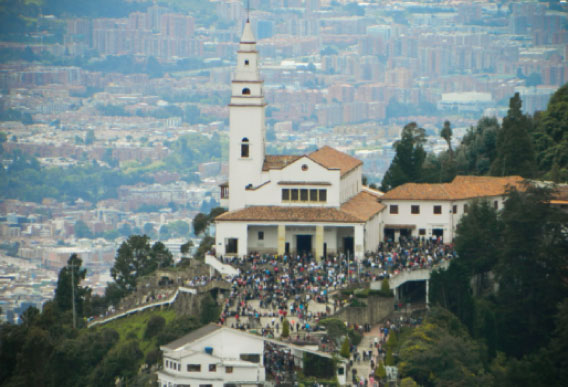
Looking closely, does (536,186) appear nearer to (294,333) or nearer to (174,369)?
(294,333)

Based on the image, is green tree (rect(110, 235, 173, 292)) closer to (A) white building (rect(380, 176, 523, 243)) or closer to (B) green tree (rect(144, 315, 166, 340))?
(A) white building (rect(380, 176, 523, 243))

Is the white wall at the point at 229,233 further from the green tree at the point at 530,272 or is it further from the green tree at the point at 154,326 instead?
the green tree at the point at 530,272

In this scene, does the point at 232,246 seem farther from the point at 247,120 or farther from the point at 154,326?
the point at 247,120

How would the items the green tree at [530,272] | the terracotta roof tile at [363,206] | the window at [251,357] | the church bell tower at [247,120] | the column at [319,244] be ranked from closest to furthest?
the window at [251,357] → the green tree at [530,272] → the column at [319,244] → the terracotta roof tile at [363,206] → the church bell tower at [247,120]

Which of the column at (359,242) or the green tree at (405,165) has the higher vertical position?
the green tree at (405,165)

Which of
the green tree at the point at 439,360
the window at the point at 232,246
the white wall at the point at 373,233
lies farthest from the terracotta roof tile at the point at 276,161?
the green tree at the point at 439,360
